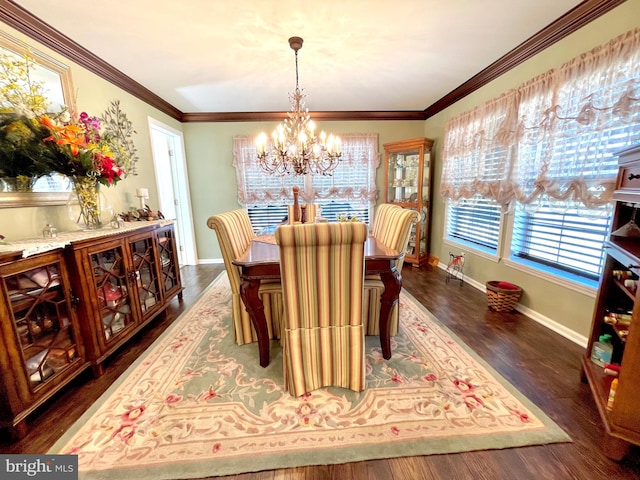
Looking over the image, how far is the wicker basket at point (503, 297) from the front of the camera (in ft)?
7.92

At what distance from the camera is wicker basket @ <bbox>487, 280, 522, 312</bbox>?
95.0 inches

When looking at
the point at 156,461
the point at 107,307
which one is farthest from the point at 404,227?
the point at 107,307

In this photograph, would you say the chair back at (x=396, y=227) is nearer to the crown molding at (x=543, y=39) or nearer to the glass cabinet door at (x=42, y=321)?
the crown molding at (x=543, y=39)

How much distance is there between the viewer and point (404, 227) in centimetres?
183

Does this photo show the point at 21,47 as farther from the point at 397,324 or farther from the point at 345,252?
the point at 397,324

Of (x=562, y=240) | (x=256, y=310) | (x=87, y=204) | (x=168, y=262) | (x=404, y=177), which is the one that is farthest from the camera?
(x=404, y=177)

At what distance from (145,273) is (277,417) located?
5.79 ft

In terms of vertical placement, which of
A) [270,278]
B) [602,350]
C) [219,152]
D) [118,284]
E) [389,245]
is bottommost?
[602,350]

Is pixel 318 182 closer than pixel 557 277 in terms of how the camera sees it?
No

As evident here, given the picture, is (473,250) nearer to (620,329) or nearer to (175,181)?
(620,329)

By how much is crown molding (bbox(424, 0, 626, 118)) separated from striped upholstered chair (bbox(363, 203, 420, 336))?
1.75 m

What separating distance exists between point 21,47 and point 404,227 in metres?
2.89

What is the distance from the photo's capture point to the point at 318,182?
423 centimetres

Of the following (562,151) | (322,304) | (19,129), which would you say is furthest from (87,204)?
(562,151)
